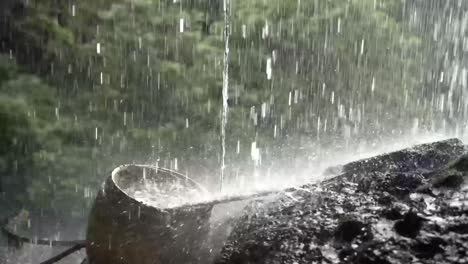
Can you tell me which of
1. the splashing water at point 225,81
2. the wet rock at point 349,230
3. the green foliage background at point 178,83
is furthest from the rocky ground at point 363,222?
the splashing water at point 225,81

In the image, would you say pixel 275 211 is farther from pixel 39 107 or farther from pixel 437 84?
pixel 437 84

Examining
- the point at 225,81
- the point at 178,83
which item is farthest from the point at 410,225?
the point at 225,81

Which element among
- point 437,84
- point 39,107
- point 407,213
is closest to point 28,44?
point 39,107

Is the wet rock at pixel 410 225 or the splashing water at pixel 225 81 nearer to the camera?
the wet rock at pixel 410 225

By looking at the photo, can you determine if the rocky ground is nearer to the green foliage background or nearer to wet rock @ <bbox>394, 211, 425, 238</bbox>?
wet rock @ <bbox>394, 211, 425, 238</bbox>

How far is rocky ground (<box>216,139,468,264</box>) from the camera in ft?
5.46

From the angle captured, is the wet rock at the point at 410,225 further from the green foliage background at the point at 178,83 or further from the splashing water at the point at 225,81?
the splashing water at the point at 225,81

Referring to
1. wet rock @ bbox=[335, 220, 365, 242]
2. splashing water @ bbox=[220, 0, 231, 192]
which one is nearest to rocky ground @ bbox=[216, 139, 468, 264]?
wet rock @ bbox=[335, 220, 365, 242]

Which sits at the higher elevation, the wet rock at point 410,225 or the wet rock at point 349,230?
the wet rock at point 410,225

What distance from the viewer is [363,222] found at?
1.90 metres

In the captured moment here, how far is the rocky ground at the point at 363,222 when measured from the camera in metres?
1.66

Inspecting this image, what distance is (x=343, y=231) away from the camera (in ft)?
6.30

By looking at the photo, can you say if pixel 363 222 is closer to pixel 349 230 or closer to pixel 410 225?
pixel 349 230

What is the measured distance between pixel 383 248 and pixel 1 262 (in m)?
6.24
